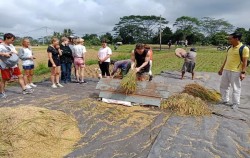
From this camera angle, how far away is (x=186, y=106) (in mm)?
4609

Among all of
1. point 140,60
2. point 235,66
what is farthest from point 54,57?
point 235,66

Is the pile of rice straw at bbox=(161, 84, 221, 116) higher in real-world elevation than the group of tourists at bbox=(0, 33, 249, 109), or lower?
lower

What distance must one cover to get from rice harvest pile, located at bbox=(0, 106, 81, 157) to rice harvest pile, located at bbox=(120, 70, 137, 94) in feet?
4.83

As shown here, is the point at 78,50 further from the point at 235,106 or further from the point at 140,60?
the point at 235,106

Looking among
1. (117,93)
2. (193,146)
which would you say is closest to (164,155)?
(193,146)

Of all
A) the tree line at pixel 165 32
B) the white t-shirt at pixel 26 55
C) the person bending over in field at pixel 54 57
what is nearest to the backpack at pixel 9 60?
the white t-shirt at pixel 26 55

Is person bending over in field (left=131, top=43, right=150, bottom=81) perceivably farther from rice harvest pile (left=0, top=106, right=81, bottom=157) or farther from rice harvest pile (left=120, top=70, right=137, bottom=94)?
rice harvest pile (left=0, top=106, right=81, bottom=157)

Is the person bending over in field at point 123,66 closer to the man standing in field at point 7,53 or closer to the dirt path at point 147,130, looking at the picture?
the dirt path at point 147,130

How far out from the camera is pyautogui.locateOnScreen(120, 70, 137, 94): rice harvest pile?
16.4ft

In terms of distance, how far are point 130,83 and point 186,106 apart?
3.82 ft

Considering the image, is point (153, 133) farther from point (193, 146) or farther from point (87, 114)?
point (87, 114)

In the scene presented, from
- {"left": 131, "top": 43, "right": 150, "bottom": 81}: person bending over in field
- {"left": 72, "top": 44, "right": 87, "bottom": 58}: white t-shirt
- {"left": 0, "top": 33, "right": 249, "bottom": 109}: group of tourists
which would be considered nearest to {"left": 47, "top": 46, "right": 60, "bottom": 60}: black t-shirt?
{"left": 0, "top": 33, "right": 249, "bottom": 109}: group of tourists

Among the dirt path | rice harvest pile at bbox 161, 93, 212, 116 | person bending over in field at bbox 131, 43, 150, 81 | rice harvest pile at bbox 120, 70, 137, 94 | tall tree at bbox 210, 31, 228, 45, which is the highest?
tall tree at bbox 210, 31, 228, 45

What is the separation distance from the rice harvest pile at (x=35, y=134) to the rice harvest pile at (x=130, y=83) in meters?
1.47
